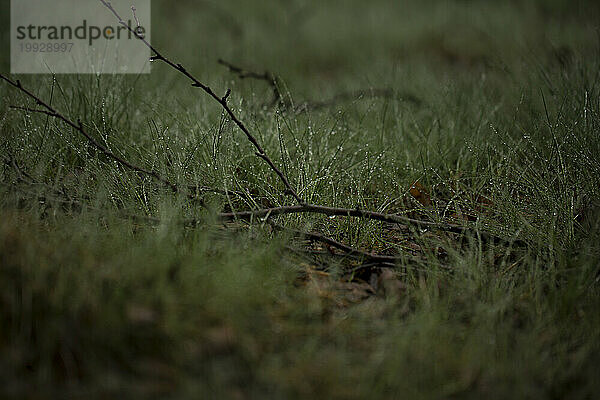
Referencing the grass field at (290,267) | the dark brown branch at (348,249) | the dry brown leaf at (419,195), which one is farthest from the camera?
the dry brown leaf at (419,195)

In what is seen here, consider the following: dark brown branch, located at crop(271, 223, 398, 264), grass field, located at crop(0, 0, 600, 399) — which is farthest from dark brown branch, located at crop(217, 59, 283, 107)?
dark brown branch, located at crop(271, 223, 398, 264)

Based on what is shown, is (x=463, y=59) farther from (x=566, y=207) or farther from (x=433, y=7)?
(x=566, y=207)

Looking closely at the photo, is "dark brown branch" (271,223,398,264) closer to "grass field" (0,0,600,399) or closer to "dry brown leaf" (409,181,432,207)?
"grass field" (0,0,600,399)

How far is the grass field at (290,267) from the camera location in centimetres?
114

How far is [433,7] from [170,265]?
22.9ft

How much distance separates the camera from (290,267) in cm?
154

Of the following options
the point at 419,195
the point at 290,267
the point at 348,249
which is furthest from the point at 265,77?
the point at 290,267

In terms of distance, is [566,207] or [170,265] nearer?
A: [170,265]

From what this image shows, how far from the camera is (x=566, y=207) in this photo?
5.98 feet

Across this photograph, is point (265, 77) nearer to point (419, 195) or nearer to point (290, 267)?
point (419, 195)

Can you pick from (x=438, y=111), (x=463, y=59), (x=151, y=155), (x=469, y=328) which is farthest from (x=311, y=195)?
(x=463, y=59)

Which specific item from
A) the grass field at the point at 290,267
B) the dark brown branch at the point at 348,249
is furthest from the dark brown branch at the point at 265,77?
the dark brown branch at the point at 348,249

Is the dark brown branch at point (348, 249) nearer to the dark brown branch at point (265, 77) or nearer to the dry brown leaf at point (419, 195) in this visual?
the dry brown leaf at point (419, 195)

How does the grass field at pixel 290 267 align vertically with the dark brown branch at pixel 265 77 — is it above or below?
below
